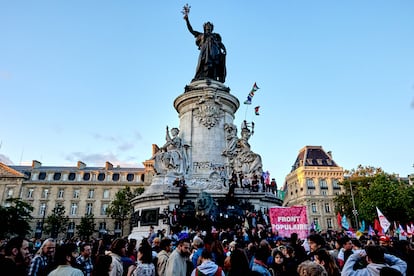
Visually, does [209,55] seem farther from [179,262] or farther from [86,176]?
[86,176]

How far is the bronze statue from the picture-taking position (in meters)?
25.5

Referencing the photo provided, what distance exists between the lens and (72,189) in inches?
2172

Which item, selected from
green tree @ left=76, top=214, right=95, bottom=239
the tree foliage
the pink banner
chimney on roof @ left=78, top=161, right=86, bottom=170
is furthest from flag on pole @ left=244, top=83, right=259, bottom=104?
chimney on roof @ left=78, top=161, right=86, bottom=170

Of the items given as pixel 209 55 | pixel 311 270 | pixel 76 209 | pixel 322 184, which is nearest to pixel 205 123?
pixel 209 55

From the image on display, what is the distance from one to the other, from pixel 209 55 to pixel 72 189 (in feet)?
145

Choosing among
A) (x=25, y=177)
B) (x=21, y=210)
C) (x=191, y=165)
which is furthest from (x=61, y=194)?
(x=191, y=165)

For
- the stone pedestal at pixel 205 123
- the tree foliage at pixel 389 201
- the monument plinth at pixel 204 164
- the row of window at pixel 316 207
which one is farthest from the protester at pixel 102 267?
the row of window at pixel 316 207

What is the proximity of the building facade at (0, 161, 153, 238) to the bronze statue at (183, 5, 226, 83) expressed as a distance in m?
31.8

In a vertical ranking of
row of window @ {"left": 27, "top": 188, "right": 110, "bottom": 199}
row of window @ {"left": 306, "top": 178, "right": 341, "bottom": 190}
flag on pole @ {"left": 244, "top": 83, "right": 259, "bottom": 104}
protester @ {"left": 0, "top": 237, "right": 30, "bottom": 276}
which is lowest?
protester @ {"left": 0, "top": 237, "right": 30, "bottom": 276}

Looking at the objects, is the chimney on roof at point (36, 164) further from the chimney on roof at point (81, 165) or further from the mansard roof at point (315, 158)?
the mansard roof at point (315, 158)

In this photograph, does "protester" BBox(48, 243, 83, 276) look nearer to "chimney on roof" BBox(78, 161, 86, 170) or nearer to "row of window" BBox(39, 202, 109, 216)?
"row of window" BBox(39, 202, 109, 216)

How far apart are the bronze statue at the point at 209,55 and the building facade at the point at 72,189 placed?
104ft

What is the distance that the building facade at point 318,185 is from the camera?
57.5 meters

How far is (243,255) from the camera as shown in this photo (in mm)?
4043
